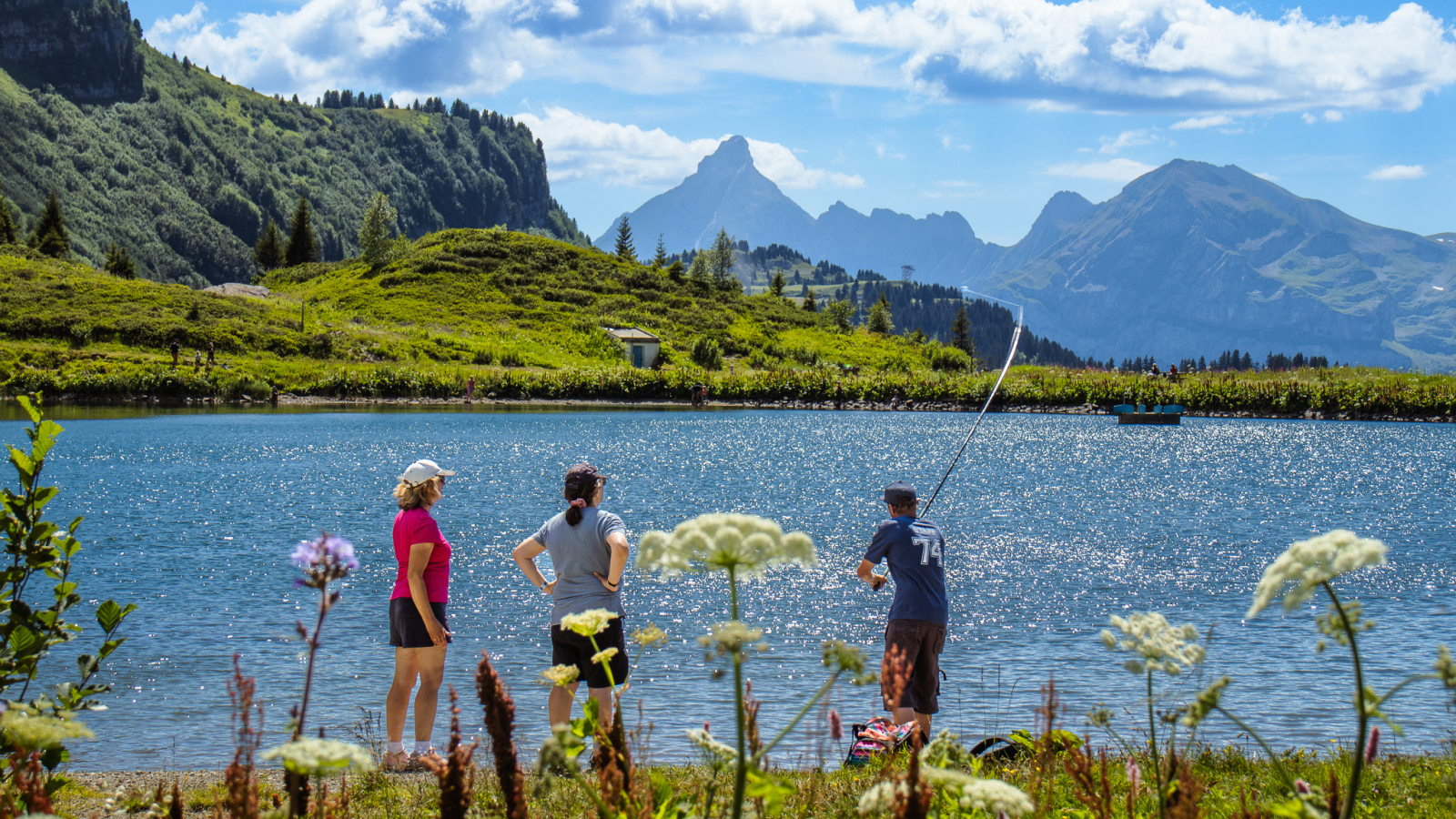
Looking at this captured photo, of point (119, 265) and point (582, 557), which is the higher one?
point (119, 265)

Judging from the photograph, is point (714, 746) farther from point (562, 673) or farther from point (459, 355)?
point (459, 355)

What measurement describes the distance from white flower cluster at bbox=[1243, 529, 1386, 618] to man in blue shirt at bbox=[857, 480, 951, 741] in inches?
220

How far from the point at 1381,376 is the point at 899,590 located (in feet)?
277

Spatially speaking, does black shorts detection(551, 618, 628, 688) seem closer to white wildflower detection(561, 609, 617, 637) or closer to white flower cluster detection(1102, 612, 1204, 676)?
white wildflower detection(561, 609, 617, 637)

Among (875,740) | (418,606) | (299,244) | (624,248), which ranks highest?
(624,248)

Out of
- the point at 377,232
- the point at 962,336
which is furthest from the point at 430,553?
the point at 962,336

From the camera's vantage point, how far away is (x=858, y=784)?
6715 mm

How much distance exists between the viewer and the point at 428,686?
8273mm

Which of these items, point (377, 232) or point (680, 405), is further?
point (377, 232)

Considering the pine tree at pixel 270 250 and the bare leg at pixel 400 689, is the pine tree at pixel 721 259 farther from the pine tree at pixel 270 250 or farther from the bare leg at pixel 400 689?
the bare leg at pixel 400 689

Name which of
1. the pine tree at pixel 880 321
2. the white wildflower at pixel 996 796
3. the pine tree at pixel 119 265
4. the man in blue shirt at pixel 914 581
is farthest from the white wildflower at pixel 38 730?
the pine tree at pixel 880 321

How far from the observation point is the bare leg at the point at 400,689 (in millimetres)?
8133

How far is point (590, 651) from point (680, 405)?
69.6 m

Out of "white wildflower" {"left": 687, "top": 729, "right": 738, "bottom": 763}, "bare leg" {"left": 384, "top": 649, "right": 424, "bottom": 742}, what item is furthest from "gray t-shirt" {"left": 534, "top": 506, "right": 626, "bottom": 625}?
"white wildflower" {"left": 687, "top": 729, "right": 738, "bottom": 763}
